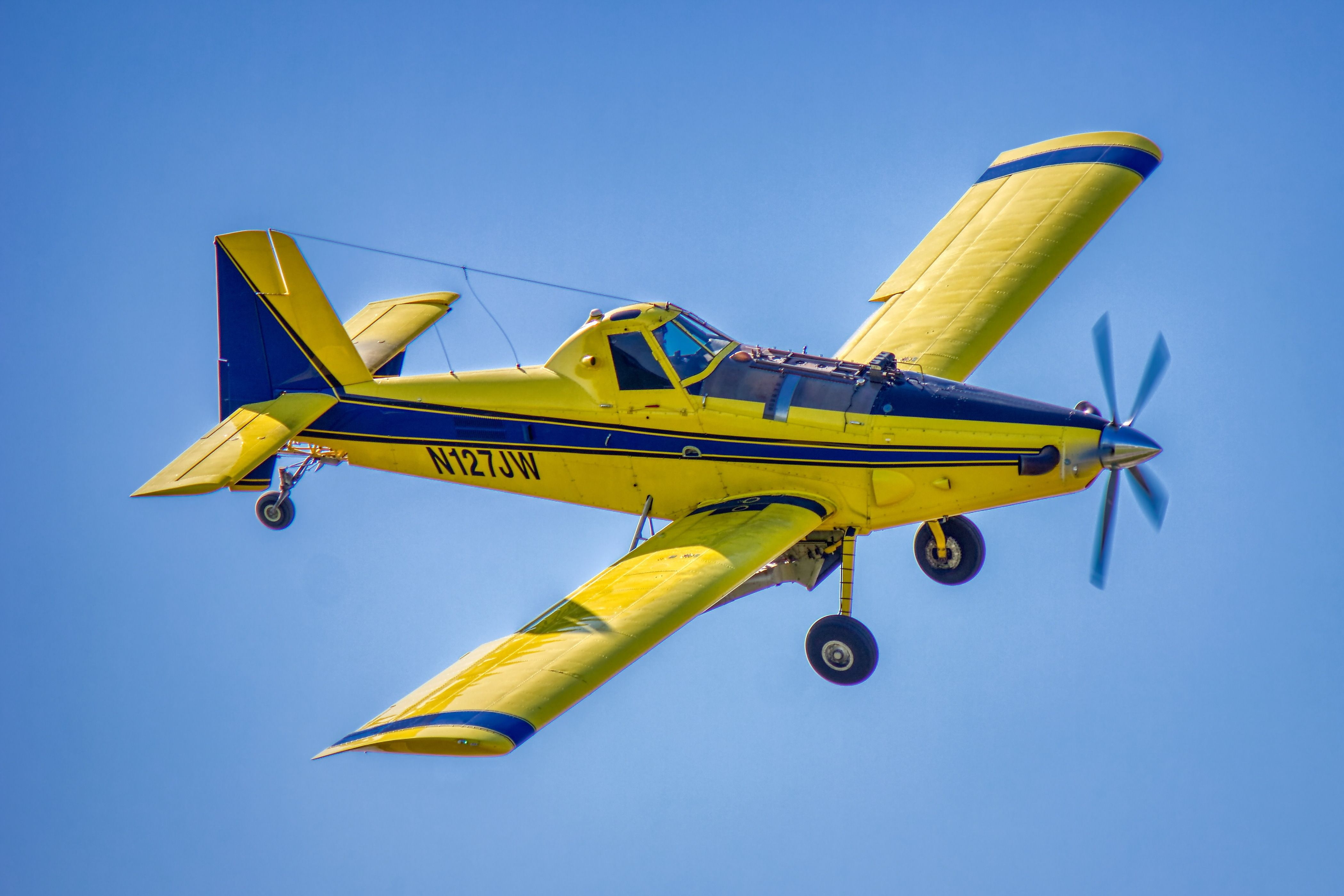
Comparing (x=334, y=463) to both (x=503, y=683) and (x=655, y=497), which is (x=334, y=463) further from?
(x=503, y=683)

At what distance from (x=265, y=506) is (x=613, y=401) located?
5812 mm

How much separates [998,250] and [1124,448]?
20.2 ft

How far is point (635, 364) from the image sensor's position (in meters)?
18.6

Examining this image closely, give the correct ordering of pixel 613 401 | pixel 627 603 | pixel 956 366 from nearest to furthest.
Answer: pixel 627 603
pixel 613 401
pixel 956 366

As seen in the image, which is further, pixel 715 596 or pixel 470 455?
pixel 470 455

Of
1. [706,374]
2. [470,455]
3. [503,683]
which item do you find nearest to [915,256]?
[706,374]

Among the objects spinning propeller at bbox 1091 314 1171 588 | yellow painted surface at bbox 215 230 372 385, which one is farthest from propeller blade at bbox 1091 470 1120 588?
yellow painted surface at bbox 215 230 372 385

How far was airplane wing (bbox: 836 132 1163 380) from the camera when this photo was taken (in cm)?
2075

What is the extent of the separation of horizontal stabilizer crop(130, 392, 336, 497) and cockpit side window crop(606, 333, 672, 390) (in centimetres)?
418

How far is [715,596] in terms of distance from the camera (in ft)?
52.5

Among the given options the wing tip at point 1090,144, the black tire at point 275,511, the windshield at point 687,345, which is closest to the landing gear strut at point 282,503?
the black tire at point 275,511

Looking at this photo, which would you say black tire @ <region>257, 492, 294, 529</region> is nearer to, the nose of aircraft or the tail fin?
the tail fin

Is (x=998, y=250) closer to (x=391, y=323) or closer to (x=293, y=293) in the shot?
(x=391, y=323)

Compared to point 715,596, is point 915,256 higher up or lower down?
higher up
